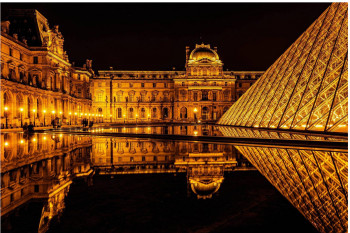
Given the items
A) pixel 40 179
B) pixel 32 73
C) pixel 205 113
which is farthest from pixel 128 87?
pixel 40 179

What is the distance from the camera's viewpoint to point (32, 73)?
3809 cm

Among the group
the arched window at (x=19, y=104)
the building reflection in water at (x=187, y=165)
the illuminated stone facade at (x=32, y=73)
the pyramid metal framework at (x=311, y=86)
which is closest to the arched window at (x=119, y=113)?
the illuminated stone facade at (x=32, y=73)

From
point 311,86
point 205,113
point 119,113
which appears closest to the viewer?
point 311,86

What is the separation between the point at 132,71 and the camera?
246 feet

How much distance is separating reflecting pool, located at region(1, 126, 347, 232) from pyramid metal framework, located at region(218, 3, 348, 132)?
818 cm

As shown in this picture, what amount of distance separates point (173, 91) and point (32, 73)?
130ft

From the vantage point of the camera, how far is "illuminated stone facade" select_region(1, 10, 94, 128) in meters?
31.0

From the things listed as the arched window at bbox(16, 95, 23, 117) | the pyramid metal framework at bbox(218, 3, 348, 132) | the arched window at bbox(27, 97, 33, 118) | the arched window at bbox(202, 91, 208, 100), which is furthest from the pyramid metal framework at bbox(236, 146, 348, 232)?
the arched window at bbox(202, 91, 208, 100)

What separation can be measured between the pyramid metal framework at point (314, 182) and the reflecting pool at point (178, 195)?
15 millimetres

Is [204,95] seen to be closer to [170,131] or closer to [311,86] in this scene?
[170,131]

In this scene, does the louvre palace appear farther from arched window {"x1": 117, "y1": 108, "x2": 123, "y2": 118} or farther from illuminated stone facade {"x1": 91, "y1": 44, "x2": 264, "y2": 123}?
arched window {"x1": 117, "y1": 108, "x2": 123, "y2": 118}

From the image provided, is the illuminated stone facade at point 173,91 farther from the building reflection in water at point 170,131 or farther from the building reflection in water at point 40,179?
the building reflection in water at point 40,179

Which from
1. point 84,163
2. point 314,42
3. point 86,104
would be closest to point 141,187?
point 84,163

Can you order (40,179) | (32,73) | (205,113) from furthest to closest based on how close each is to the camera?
(205,113), (32,73), (40,179)
